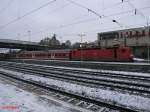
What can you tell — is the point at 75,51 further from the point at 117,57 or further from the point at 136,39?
the point at 136,39

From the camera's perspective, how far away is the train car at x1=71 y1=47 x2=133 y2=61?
3397 centimetres

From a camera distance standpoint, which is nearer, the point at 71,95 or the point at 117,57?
the point at 71,95

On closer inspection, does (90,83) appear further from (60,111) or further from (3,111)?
(3,111)

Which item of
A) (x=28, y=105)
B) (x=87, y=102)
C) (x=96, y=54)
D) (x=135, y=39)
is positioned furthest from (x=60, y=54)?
(x=28, y=105)

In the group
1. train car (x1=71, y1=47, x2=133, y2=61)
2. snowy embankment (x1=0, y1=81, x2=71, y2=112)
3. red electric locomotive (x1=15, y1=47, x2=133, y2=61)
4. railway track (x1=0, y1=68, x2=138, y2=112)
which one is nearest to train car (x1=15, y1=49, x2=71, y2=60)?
red electric locomotive (x1=15, y1=47, x2=133, y2=61)

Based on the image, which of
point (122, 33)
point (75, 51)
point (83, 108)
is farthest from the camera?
point (122, 33)

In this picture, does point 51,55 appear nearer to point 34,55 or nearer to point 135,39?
point 34,55

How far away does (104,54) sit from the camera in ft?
120

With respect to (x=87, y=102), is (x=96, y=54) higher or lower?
higher

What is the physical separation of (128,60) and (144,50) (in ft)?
75.3

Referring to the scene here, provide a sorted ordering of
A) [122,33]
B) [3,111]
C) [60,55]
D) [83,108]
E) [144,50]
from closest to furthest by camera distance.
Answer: [3,111]
[83,108]
[60,55]
[144,50]
[122,33]

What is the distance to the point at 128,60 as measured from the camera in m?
34.3

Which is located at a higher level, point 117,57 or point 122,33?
point 122,33

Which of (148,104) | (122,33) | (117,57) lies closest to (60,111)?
(148,104)
